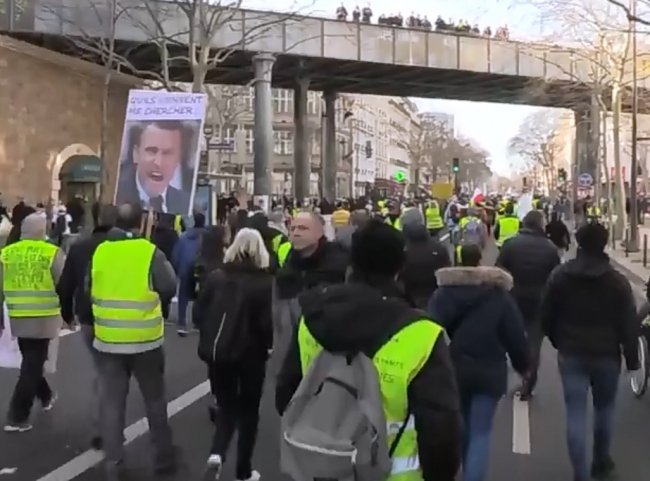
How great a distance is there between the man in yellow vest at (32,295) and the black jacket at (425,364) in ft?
17.4

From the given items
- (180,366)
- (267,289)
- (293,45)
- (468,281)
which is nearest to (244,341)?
(267,289)

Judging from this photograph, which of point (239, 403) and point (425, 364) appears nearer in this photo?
point (425, 364)

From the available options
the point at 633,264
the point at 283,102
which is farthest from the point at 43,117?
the point at 283,102

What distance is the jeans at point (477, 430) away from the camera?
6125mm

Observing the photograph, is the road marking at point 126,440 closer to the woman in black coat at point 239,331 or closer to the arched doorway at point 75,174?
the woman in black coat at point 239,331

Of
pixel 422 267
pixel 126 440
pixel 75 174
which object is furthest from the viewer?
pixel 75 174

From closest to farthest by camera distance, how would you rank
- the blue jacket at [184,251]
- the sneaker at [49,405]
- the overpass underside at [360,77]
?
the sneaker at [49,405]
the blue jacket at [184,251]
the overpass underside at [360,77]

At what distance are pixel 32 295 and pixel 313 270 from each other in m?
2.41

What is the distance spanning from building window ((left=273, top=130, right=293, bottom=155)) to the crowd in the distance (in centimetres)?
5435

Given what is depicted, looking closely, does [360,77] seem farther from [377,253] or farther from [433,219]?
[377,253]

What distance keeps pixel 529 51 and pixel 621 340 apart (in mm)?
41800

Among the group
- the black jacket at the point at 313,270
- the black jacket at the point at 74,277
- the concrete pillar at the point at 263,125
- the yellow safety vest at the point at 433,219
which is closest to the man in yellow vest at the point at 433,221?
the yellow safety vest at the point at 433,219

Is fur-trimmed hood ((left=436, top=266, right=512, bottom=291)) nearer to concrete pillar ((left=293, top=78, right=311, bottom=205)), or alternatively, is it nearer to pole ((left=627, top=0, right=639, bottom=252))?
pole ((left=627, top=0, right=639, bottom=252))

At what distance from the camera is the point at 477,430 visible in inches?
241
